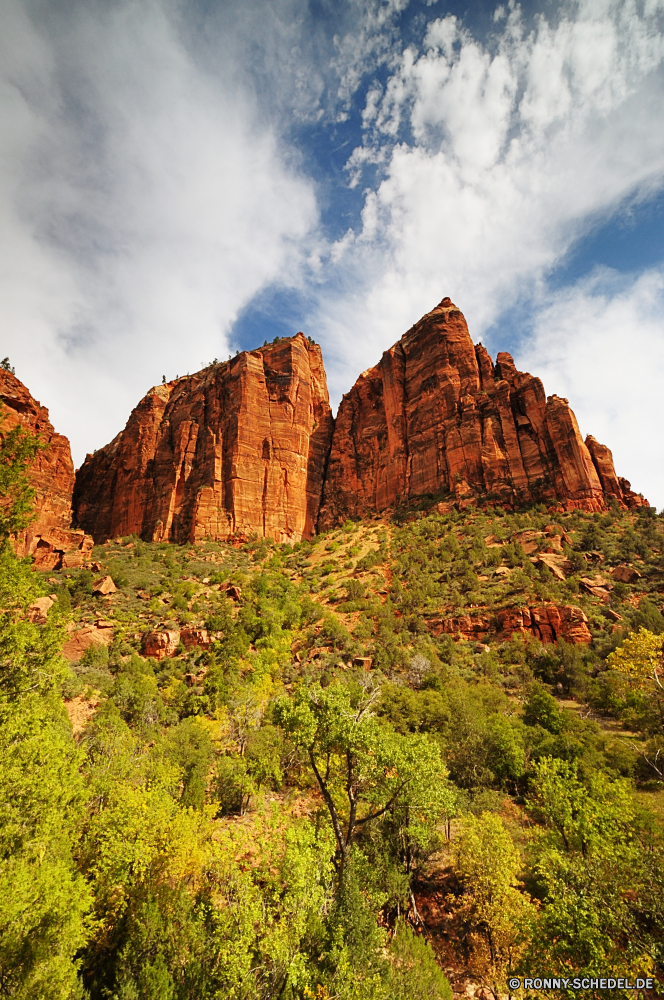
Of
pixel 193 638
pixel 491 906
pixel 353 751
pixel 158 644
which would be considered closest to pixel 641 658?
pixel 491 906

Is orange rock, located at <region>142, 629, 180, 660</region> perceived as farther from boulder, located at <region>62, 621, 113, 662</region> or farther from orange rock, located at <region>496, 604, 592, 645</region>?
orange rock, located at <region>496, 604, 592, 645</region>

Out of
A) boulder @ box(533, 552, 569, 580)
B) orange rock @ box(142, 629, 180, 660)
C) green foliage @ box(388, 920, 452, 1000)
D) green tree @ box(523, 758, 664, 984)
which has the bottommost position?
green foliage @ box(388, 920, 452, 1000)

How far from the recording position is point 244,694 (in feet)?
73.6

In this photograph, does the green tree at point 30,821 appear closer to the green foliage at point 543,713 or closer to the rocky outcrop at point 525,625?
the green foliage at point 543,713

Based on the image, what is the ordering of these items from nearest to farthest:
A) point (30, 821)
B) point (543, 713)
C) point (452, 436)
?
1. point (30, 821)
2. point (543, 713)
3. point (452, 436)

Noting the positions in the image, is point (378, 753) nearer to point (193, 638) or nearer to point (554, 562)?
point (193, 638)

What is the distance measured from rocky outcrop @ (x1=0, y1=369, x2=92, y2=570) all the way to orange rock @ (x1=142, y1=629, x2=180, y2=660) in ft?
44.3

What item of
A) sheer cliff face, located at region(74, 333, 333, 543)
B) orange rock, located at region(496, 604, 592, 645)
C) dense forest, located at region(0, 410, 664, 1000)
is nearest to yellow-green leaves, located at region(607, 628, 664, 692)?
dense forest, located at region(0, 410, 664, 1000)

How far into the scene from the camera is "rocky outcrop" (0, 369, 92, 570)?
132 feet

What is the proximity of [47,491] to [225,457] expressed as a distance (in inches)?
882

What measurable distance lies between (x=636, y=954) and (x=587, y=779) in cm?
1003

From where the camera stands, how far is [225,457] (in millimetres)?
57812

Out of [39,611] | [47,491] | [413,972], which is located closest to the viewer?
[413,972]

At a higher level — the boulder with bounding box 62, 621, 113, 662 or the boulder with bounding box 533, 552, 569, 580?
the boulder with bounding box 533, 552, 569, 580
